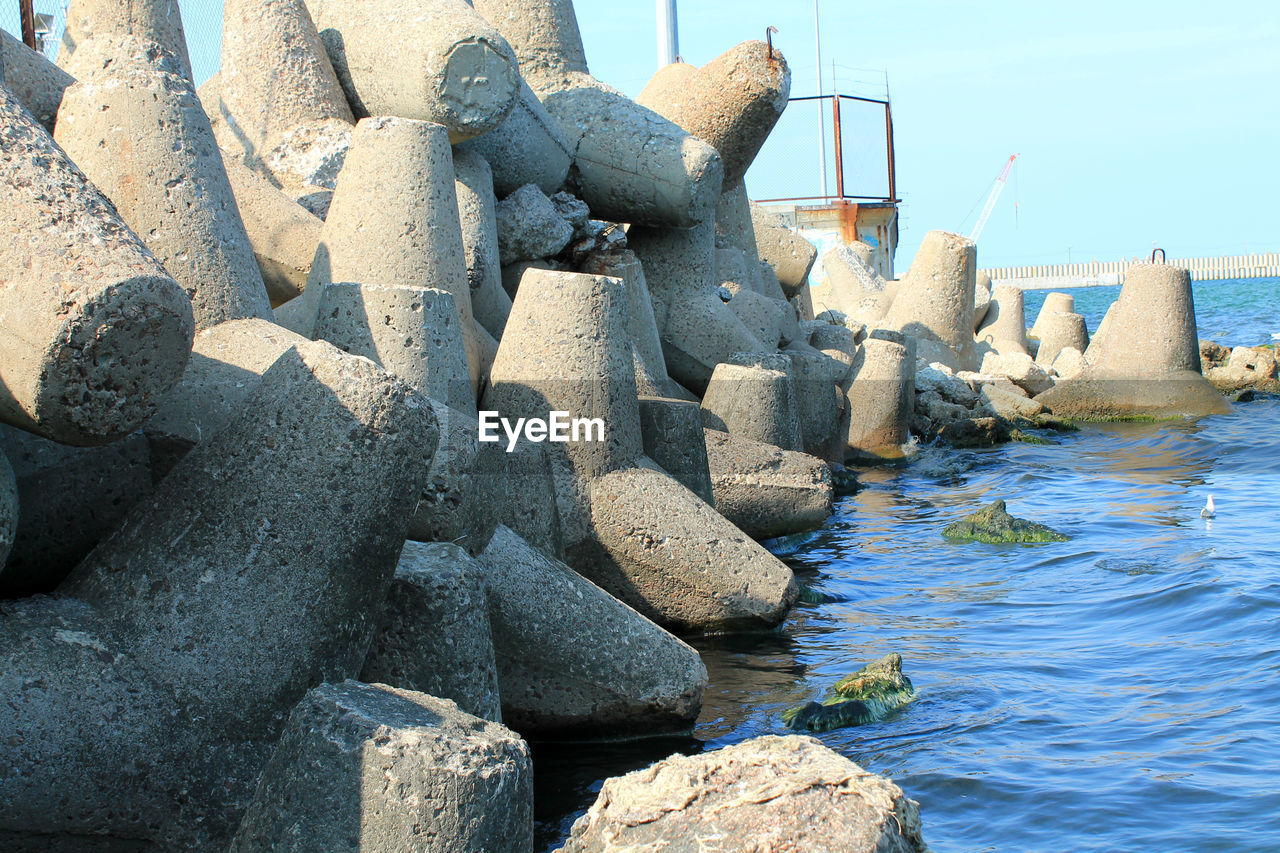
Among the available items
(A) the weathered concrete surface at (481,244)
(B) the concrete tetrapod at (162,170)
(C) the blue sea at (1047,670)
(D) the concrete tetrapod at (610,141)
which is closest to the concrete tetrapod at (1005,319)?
(C) the blue sea at (1047,670)

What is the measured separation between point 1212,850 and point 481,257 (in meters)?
3.87

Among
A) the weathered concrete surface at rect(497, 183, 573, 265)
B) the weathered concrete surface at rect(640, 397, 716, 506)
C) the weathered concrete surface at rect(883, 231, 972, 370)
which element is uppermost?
the weathered concrete surface at rect(497, 183, 573, 265)

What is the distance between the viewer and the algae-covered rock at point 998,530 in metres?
7.28

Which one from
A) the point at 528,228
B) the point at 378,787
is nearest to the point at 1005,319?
the point at 528,228

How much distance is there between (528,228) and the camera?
6.58 m

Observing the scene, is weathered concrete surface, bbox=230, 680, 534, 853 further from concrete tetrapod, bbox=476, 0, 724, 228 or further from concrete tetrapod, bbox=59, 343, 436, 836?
concrete tetrapod, bbox=476, 0, 724, 228

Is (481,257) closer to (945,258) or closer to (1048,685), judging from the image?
(1048,685)

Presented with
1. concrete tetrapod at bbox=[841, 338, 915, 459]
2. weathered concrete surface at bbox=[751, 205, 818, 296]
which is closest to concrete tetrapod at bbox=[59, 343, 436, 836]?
concrete tetrapod at bbox=[841, 338, 915, 459]

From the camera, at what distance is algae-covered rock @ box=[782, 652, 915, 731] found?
415 cm

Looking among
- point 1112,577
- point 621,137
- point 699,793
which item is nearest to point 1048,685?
point 1112,577

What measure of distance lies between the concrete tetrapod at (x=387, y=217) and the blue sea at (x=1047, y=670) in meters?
1.88

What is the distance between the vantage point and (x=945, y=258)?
13.1 meters

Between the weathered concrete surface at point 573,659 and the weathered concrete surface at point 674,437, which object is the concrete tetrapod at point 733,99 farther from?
the weathered concrete surface at point 573,659

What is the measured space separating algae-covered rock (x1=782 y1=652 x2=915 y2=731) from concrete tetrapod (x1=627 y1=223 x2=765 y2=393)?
3448 mm
